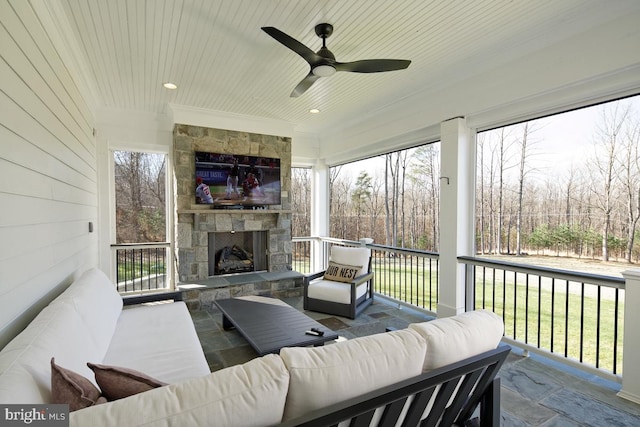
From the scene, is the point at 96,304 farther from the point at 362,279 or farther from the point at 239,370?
the point at 362,279

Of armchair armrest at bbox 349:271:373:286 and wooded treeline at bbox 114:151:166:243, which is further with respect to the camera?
wooded treeline at bbox 114:151:166:243

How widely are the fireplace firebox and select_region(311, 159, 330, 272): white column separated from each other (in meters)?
1.34

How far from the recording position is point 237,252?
5477mm

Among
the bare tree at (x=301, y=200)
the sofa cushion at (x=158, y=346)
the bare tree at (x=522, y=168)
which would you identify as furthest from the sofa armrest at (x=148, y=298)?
the bare tree at (x=522, y=168)

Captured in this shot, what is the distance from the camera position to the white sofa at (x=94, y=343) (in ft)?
3.78

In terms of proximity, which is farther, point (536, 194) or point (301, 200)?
point (301, 200)

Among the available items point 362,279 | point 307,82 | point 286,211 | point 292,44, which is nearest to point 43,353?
point 292,44

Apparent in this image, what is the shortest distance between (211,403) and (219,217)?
176 inches

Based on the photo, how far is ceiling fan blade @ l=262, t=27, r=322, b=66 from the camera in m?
2.21

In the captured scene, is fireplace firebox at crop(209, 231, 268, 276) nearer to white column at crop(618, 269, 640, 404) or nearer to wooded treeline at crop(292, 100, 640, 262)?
wooded treeline at crop(292, 100, 640, 262)

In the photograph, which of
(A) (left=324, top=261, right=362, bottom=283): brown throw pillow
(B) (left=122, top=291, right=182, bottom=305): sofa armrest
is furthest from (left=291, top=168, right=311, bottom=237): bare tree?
(B) (left=122, top=291, right=182, bottom=305): sofa armrest

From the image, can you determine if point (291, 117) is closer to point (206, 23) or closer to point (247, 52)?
point (247, 52)

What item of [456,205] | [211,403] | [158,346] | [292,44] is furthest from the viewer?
[456,205]

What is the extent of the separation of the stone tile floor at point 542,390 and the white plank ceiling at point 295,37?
9.59 ft
